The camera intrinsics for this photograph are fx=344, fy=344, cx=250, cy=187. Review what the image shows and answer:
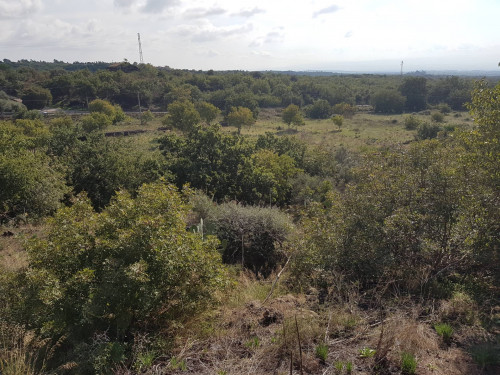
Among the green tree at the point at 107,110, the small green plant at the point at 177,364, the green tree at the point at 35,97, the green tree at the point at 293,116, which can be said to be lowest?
the small green plant at the point at 177,364

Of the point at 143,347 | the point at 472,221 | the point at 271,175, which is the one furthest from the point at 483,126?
the point at 271,175

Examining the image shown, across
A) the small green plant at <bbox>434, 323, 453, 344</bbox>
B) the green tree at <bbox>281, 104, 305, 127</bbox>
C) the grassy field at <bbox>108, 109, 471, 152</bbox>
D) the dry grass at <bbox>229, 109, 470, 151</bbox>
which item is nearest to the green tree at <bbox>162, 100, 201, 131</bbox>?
the grassy field at <bbox>108, 109, 471, 152</bbox>

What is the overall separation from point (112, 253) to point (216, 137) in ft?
45.8

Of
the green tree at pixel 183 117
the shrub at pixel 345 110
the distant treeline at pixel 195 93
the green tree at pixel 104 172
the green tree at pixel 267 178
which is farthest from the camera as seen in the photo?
the shrub at pixel 345 110

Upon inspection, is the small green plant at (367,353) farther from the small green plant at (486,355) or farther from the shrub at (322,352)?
the small green plant at (486,355)

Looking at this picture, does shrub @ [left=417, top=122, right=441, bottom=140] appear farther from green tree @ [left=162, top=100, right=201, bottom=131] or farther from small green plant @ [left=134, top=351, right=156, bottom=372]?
small green plant @ [left=134, top=351, right=156, bottom=372]

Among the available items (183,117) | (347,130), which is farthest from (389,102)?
(183,117)

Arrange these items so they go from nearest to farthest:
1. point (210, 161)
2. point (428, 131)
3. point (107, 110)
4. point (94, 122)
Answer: point (210, 161) → point (428, 131) → point (94, 122) → point (107, 110)

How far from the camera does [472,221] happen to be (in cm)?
682

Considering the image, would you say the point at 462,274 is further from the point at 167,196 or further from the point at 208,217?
the point at 208,217

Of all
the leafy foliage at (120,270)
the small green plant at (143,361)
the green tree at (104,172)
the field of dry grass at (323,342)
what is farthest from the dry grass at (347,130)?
the small green plant at (143,361)

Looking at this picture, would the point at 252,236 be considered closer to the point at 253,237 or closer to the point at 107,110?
the point at 253,237

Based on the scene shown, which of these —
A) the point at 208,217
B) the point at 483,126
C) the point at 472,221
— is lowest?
the point at 208,217

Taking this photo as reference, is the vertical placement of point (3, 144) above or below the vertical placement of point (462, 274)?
above
